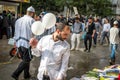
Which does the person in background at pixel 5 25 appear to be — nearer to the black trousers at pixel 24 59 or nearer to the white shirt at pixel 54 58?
the black trousers at pixel 24 59

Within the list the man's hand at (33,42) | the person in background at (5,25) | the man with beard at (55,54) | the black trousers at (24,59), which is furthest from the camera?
the person in background at (5,25)

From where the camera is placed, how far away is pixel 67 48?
4.44m

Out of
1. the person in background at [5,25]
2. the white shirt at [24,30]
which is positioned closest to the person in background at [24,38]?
the white shirt at [24,30]

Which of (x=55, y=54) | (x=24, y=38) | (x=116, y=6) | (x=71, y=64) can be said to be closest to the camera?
(x=55, y=54)

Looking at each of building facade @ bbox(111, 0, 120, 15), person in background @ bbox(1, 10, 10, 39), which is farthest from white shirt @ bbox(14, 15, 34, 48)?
building facade @ bbox(111, 0, 120, 15)

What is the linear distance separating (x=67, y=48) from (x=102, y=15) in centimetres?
3356

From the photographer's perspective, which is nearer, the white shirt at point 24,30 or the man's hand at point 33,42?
the man's hand at point 33,42

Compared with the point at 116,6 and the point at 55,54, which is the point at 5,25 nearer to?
the point at 55,54

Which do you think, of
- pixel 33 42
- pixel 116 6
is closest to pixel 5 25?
pixel 33 42

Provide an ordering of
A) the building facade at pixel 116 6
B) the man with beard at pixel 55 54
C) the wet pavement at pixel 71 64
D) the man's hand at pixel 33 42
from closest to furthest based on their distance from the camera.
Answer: the man with beard at pixel 55 54
the man's hand at pixel 33 42
the wet pavement at pixel 71 64
the building facade at pixel 116 6

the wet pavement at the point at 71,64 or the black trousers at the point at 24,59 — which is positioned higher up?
the black trousers at the point at 24,59

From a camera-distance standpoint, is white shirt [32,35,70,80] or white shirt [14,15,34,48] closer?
white shirt [32,35,70,80]

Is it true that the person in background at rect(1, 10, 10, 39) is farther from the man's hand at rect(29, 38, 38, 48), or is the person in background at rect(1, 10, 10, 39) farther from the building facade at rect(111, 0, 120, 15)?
the building facade at rect(111, 0, 120, 15)

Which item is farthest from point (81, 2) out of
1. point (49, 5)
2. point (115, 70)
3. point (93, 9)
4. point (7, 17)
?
point (115, 70)
